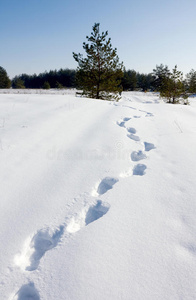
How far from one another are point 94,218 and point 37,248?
1.52ft

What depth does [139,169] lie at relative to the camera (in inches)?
85.7

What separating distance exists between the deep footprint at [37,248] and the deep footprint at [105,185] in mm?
580

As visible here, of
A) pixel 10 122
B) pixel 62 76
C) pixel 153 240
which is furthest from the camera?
pixel 62 76

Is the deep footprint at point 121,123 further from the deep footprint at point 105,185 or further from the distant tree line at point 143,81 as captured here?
the distant tree line at point 143,81

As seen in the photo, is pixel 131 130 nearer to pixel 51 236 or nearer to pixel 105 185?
pixel 105 185

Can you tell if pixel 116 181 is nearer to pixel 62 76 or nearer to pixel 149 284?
pixel 149 284

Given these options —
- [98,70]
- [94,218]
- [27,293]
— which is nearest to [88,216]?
[94,218]

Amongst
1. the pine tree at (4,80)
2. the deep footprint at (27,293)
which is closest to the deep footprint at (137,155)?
the deep footprint at (27,293)

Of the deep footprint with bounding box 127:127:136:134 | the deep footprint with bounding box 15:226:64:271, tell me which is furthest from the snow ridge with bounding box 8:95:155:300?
the deep footprint with bounding box 127:127:136:134

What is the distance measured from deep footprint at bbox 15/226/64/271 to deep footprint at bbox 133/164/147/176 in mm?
1148

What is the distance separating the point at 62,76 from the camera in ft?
189

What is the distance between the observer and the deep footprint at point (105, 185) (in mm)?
1744

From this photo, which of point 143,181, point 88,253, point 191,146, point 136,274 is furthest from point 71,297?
point 191,146

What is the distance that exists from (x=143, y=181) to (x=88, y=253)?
1016 millimetres
